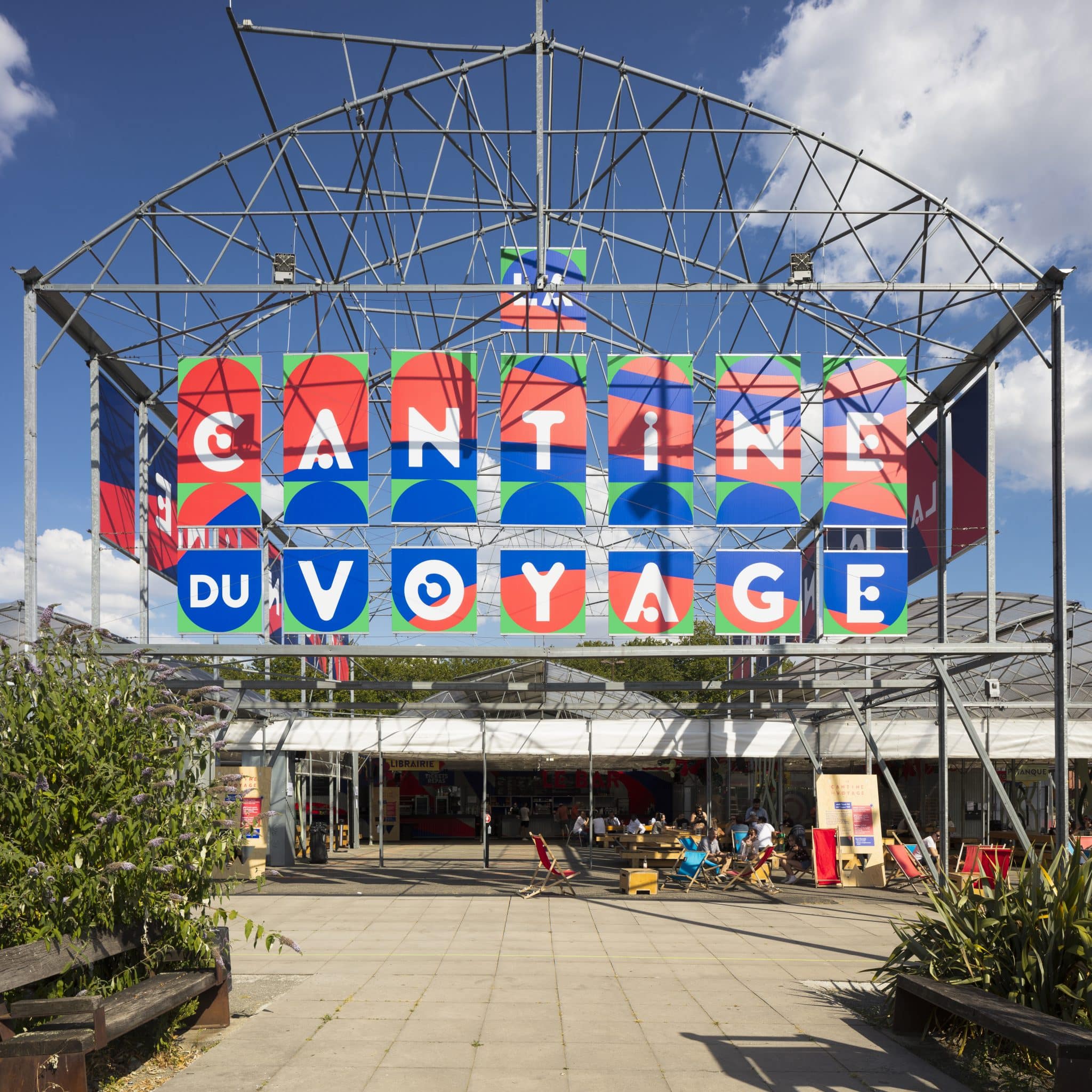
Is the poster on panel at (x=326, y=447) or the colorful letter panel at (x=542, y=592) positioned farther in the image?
the poster on panel at (x=326, y=447)

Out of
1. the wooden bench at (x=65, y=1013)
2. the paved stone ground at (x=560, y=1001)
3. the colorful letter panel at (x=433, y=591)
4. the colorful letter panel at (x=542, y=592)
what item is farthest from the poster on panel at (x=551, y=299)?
the wooden bench at (x=65, y=1013)

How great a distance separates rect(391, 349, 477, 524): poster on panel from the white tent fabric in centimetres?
752

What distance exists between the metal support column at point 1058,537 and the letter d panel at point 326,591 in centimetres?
947

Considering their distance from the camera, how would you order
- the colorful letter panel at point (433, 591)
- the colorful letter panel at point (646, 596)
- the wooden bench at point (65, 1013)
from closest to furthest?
the wooden bench at point (65, 1013)
the colorful letter panel at point (433, 591)
the colorful letter panel at point (646, 596)

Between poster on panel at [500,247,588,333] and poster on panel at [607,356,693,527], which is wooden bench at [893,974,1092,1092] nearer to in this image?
poster on panel at [607,356,693,527]

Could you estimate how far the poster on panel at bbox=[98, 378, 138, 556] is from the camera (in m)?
15.9

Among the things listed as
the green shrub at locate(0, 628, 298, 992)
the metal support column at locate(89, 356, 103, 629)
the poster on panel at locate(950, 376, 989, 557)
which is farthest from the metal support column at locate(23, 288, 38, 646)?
the poster on panel at locate(950, 376, 989, 557)

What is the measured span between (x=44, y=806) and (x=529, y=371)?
10.6 meters

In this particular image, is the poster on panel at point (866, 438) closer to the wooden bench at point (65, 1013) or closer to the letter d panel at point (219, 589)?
the letter d panel at point (219, 589)

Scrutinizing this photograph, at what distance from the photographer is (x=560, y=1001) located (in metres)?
9.02

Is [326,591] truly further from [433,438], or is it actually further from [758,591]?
[758,591]

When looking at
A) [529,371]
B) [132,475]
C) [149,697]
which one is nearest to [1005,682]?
[529,371]

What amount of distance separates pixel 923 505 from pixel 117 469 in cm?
1274

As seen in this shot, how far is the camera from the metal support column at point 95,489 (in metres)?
15.6
